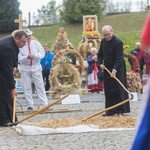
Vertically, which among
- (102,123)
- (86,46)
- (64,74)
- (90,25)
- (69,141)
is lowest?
(64,74)

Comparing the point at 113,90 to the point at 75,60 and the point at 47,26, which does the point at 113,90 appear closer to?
the point at 75,60

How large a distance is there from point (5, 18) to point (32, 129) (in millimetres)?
31886

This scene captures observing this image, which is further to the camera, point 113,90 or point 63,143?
point 113,90

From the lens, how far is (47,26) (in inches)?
1757

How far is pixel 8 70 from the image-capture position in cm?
959

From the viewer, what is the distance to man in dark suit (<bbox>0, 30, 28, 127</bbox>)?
9.50 m

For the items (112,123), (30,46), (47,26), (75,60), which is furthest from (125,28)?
(112,123)

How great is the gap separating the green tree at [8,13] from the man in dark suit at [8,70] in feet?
98.6

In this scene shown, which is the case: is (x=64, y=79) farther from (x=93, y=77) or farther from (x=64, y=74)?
(x=93, y=77)

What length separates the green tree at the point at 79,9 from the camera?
41281 mm

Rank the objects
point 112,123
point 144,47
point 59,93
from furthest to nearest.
A: point 59,93
point 112,123
point 144,47

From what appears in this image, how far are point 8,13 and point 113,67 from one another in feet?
96.7

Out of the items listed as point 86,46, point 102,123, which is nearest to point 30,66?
point 102,123

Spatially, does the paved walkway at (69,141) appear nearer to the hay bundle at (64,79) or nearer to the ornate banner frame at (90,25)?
the hay bundle at (64,79)
